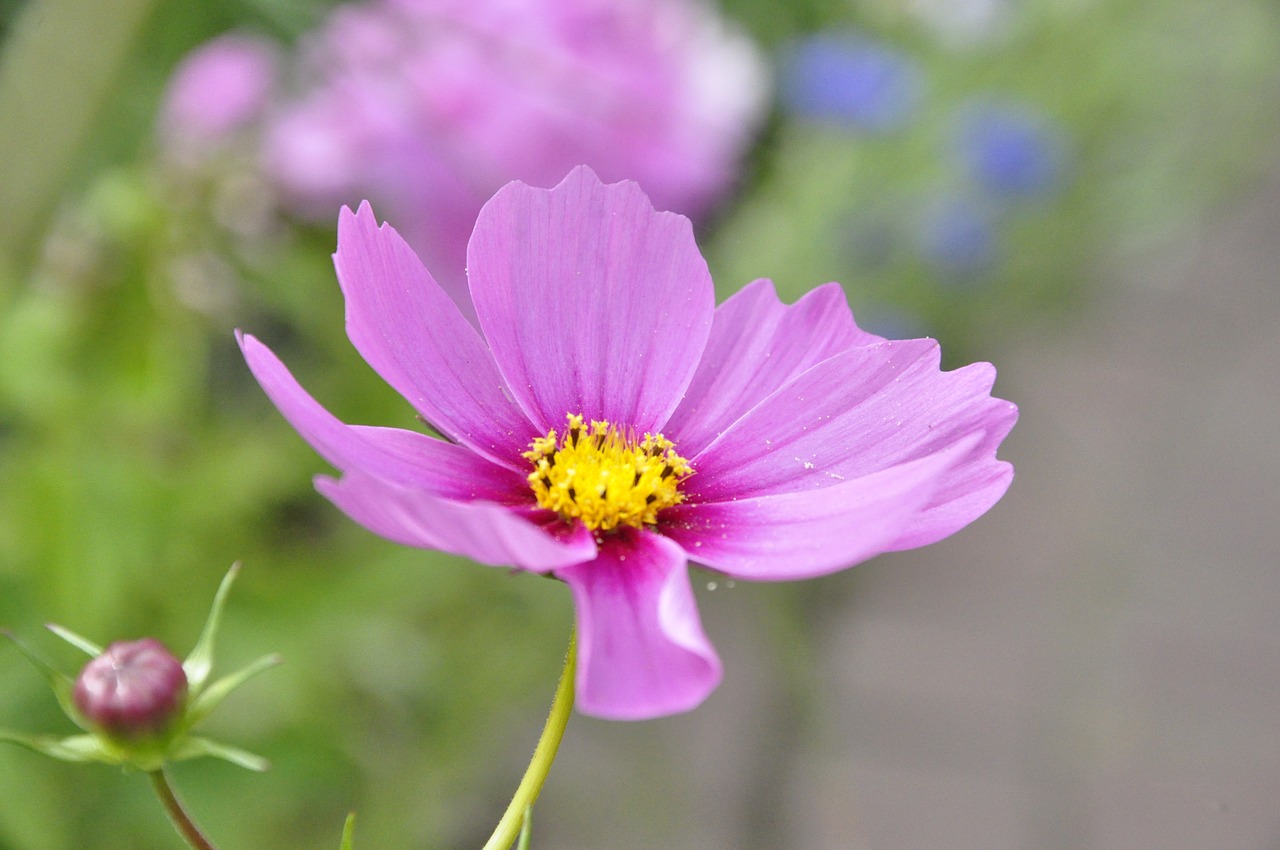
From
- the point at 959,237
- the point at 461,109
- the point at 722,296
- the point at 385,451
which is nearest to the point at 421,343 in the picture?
the point at 385,451

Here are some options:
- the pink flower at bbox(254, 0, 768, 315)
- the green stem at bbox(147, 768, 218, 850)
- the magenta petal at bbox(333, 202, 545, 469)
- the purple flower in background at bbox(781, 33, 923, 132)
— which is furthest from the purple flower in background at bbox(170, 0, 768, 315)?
the purple flower in background at bbox(781, 33, 923, 132)

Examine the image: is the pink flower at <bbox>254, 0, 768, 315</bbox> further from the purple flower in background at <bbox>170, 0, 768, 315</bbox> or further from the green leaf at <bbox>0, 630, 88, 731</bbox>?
the green leaf at <bbox>0, 630, 88, 731</bbox>

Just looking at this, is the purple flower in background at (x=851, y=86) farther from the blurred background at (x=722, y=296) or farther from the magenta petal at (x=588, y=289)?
the magenta petal at (x=588, y=289)

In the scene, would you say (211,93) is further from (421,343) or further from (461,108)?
(421,343)

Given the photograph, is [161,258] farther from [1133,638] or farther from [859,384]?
[1133,638]

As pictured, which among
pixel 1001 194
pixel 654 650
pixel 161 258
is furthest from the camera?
pixel 1001 194

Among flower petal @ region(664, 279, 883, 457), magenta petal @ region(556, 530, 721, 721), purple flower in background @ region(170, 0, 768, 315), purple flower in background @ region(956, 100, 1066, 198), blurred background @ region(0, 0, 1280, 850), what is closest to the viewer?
magenta petal @ region(556, 530, 721, 721)

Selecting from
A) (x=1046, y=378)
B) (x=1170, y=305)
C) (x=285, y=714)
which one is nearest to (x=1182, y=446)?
(x=1046, y=378)

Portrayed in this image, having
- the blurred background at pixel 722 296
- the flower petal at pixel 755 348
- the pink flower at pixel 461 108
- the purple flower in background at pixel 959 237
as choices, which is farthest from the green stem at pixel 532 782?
the purple flower in background at pixel 959 237
